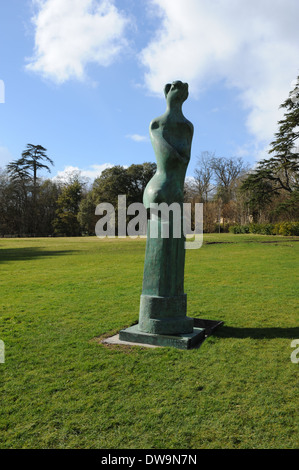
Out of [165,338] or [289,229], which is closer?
[165,338]

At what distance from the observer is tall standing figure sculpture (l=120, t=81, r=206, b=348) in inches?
182

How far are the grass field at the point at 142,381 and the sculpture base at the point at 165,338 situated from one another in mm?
139

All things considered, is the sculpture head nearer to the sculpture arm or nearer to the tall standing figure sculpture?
the tall standing figure sculpture

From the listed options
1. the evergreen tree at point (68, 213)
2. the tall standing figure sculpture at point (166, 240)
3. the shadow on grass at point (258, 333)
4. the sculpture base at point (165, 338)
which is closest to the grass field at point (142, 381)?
the shadow on grass at point (258, 333)

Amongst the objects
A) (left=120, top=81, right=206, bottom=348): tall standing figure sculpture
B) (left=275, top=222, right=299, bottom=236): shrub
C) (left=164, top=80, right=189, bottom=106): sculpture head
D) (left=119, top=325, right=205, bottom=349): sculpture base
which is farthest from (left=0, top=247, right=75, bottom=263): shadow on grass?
(left=275, top=222, right=299, bottom=236): shrub

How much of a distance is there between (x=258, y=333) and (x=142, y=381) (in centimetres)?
230

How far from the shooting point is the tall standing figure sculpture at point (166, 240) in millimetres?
4633

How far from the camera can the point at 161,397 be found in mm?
3154

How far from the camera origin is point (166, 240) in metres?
4.66

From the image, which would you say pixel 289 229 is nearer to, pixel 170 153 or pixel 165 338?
pixel 170 153

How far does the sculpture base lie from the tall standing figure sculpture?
13 millimetres

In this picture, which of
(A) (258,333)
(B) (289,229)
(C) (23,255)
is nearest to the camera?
(A) (258,333)

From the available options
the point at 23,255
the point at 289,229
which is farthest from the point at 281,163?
the point at 23,255
